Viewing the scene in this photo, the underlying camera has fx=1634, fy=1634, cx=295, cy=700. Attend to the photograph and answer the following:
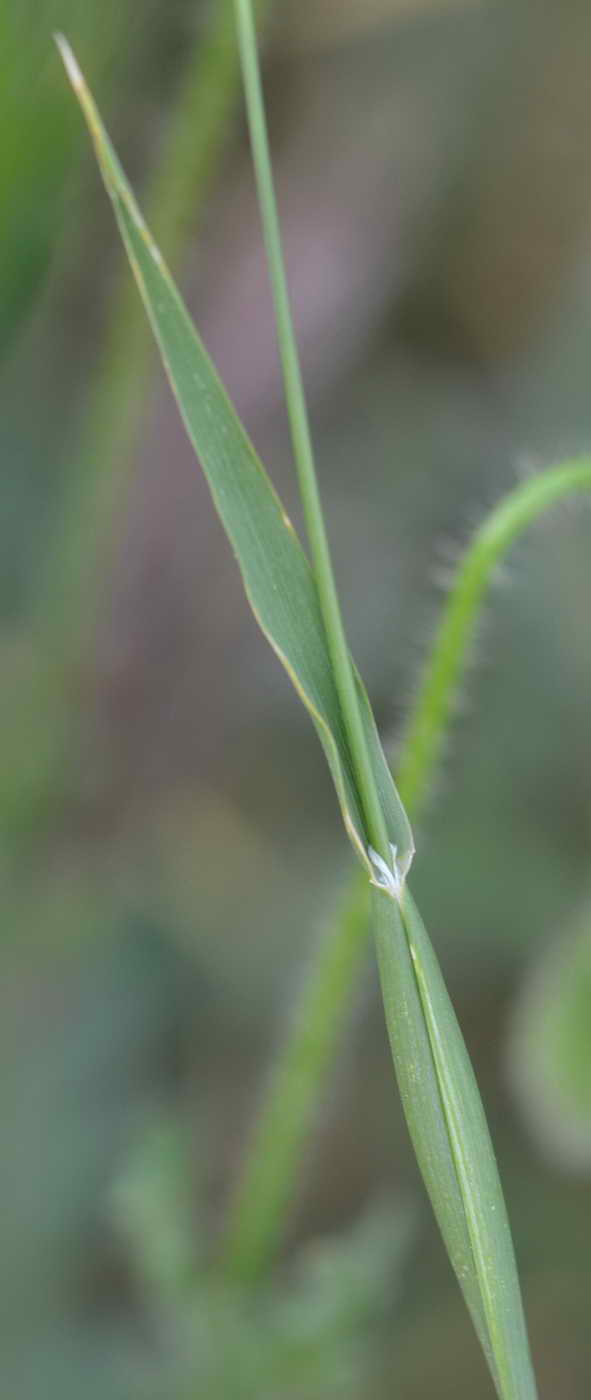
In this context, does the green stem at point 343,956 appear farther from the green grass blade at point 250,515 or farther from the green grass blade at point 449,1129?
the green grass blade at point 449,1129

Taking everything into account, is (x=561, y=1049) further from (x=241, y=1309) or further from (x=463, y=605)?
(x=463, y=605)

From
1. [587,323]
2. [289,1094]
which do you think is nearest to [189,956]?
[289,1094]

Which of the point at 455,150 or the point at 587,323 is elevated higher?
the point at 455,150

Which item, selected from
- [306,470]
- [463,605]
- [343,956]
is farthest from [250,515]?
[343,956]

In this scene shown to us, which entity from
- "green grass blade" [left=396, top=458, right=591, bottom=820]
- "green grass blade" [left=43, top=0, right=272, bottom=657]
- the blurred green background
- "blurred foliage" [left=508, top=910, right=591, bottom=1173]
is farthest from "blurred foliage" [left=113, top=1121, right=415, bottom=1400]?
"green grass blade" [left=43, top=0, right=272, bottom=657]

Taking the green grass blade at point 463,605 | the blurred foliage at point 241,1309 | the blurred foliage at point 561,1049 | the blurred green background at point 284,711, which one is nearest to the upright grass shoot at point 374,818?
the green grass blade at point 463,605

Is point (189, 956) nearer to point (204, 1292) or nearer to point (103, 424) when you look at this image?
point (204, 1292)

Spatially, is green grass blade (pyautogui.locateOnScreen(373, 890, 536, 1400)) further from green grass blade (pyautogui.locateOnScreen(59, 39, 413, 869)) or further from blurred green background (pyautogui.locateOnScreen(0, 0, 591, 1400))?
blurred green background (pyautogui.locateOnScreen(0, 0, 591, 1400))
